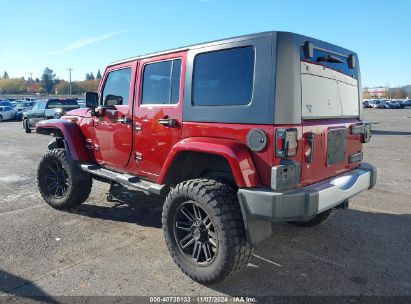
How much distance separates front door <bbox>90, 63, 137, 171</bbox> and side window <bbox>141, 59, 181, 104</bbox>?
0.27 metres

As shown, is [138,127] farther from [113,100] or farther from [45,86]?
[45,86]

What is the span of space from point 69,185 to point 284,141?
3622 mm

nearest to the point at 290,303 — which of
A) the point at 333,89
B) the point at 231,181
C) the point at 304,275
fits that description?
the point at 304,275

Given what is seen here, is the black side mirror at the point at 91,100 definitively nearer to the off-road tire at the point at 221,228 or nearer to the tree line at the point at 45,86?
the off-road tire at the point at 221,228

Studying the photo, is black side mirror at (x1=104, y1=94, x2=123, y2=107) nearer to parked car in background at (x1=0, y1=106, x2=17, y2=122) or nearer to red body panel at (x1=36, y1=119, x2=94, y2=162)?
red body panel at (x1=36, y1=119, x2=94, y2=162)

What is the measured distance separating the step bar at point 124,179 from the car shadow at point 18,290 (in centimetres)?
143

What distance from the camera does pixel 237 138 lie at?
3238 mm

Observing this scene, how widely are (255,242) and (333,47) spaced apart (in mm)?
2180

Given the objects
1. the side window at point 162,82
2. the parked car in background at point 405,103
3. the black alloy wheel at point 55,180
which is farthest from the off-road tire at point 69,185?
the parked car in background at point 405,103

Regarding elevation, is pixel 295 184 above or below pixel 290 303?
above

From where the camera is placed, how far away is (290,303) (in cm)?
305

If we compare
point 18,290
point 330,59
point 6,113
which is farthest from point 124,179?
point 6,113

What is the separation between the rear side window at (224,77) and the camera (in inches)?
127

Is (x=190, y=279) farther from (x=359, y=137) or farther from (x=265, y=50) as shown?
(x=359, y=137)
